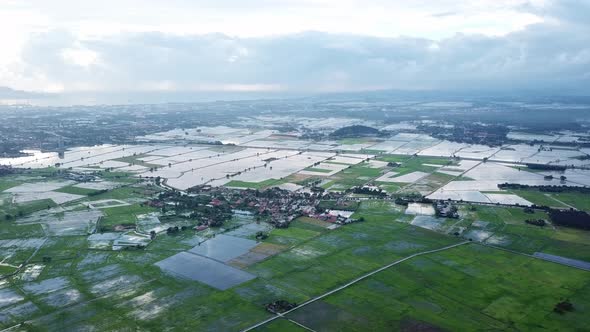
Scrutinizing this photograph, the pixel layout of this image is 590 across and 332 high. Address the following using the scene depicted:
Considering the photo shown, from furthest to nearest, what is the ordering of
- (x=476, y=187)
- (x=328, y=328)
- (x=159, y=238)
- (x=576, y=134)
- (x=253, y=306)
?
1. (x=576, y=134)
2. (x=476, y=187)
3. (x=159, y=238)
4. (x=253, y=306)
5. (x=328, y=328)

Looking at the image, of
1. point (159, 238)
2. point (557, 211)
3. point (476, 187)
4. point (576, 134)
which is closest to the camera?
point (159, 238)

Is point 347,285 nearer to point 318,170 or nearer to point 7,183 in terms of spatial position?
point 318,170

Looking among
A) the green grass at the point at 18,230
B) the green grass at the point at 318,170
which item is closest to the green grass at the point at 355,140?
the green grass at the point at 318,170

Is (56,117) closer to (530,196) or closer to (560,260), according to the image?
(530,196)

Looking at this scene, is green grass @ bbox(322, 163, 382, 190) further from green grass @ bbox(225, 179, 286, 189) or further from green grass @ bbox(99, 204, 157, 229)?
green grass @ bbox(99, 204, 157, 229)

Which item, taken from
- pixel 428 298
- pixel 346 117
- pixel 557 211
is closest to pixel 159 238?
pixel 428 298

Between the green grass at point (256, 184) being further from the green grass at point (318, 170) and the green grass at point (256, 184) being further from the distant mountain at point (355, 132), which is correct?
the distant mountain at point (355, 132)

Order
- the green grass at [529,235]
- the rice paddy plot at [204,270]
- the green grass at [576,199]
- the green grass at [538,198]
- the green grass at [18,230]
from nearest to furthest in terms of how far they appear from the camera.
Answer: the rice paddy plot at [204,270], the green grass at [529,235], the green grass at [18,230], the green grass at [576,199], the green grass at [538,198]

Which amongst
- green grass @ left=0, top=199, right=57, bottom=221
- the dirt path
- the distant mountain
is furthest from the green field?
the distant mountain

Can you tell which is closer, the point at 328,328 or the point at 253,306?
the point at 328,328

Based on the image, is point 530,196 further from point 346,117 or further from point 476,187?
point 346,117
